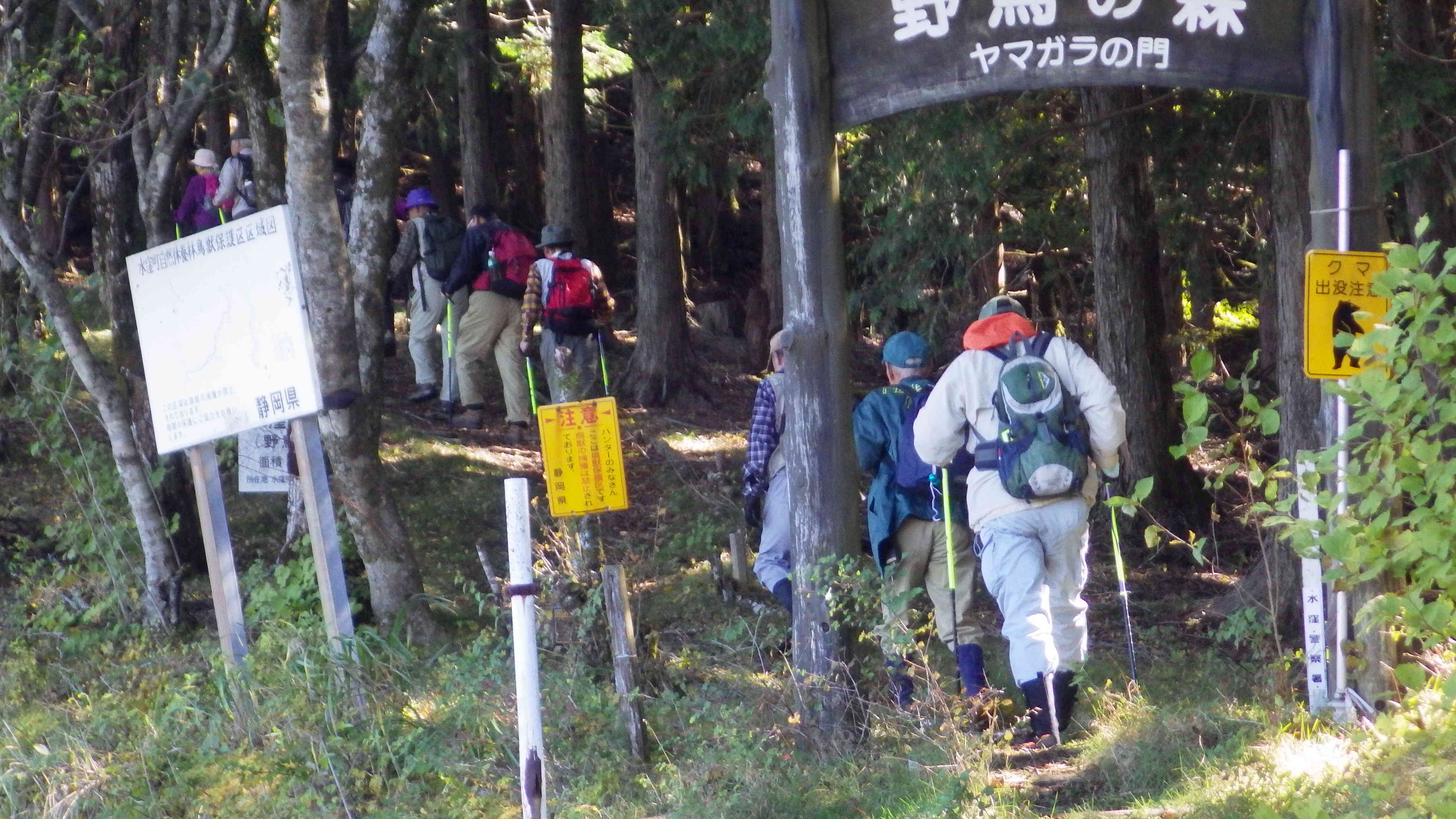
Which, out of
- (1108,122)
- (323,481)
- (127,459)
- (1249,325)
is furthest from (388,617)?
(1249,325)

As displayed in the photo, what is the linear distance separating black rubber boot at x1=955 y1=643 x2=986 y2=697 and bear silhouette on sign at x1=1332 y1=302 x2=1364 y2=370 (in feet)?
6.79

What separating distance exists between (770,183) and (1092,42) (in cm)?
940

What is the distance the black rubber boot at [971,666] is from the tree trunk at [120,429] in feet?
15.9

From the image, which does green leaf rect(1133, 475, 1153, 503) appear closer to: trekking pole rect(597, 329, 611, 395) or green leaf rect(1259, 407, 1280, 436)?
green leaf rect(1259, 407, 1280, 436)

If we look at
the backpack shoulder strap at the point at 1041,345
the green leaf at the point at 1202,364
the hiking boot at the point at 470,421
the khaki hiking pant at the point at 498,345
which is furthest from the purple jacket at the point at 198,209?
the green leaf at the point at 1202,364

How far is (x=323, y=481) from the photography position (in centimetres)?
671

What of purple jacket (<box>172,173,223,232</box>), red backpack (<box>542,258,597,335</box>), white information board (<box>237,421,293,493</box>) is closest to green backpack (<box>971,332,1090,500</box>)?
white information board (<box>237,421,293,493</box>)

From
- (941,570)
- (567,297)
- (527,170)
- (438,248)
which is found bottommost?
(941,570)

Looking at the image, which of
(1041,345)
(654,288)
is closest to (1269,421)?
(1041,345)

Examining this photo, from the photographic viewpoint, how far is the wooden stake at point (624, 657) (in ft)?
19.3

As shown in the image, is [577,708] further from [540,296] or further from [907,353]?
[540,296]

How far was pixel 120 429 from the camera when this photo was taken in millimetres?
8250

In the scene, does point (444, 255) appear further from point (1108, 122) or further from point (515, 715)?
point (515, 715)

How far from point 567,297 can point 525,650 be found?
660 cm
